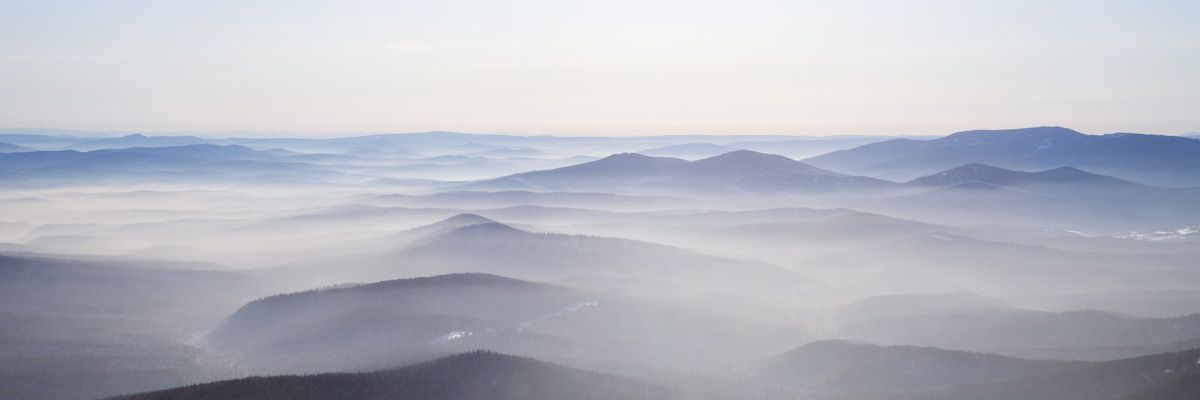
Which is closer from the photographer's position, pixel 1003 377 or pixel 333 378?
pixel 333 378

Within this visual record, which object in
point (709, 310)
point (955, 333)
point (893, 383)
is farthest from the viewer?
point (709, 310)

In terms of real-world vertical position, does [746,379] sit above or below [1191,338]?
below

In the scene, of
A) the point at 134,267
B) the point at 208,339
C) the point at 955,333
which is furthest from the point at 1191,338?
the point at 134,267

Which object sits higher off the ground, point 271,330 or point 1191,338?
point 1191,338

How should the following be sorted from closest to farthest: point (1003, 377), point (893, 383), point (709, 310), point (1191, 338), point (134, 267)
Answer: point (1003, 377) → point (893, 383) → point (1191, 338) → point (709, 310) → point (134, 267)

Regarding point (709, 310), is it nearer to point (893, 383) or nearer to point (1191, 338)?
point (893, 383)

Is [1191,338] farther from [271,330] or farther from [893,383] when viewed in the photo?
[271,330]

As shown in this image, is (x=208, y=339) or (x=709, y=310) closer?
(x=208, y=339)

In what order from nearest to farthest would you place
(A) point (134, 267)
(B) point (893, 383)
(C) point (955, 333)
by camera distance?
(B) point (893, 383) → (C) point (955, 333) → (A) point (134, 267)

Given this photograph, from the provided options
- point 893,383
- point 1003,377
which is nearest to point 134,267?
point 893,383
